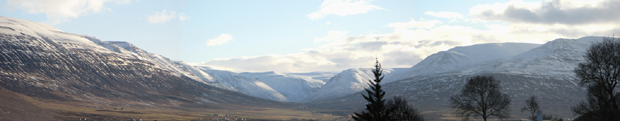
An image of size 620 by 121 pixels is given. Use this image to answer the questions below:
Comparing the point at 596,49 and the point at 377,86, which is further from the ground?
the point at 596,49

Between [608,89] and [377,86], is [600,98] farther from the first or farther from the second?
[377,86]

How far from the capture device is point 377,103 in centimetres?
3969

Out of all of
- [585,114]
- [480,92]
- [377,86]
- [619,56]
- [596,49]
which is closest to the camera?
[377,86]

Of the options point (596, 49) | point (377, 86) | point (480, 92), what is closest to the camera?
point (377, 86)

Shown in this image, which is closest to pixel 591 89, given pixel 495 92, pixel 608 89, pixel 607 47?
pixel 608 89

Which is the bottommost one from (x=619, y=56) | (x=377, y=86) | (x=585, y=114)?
(x=585, y=114)

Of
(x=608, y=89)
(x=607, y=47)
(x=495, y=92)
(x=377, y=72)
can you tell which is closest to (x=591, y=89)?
(x=608, y=89)

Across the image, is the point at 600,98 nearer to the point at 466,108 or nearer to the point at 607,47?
the point at 607,47

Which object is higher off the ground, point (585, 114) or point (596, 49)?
point (596, 49)

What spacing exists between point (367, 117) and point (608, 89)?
93.7 feet

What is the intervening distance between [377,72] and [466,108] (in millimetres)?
30977

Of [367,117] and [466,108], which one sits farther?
[466,108]

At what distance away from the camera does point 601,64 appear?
4734 centimetres

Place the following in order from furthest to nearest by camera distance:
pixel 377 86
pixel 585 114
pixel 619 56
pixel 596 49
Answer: pixel 585 114
pixel 596 49
pixel 619 56
pixel 377 86
